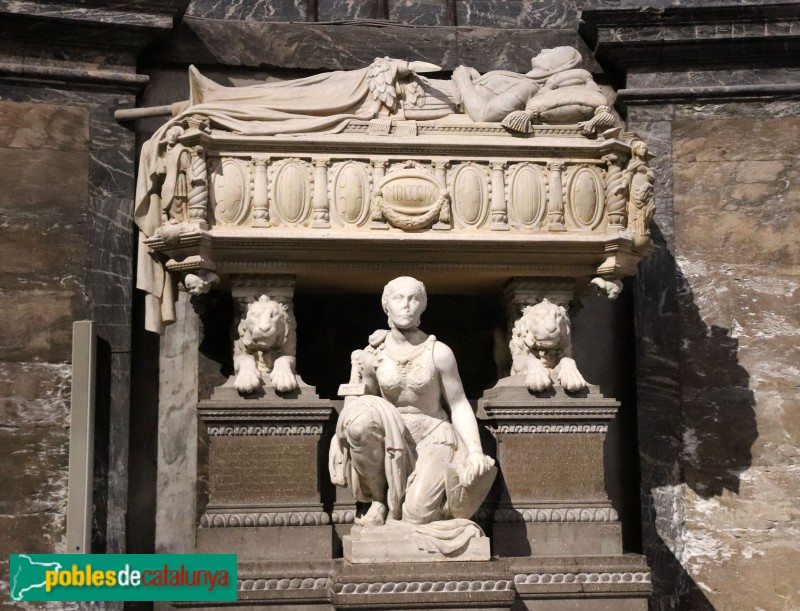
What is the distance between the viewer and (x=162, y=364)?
959 cm

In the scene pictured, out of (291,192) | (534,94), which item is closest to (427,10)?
(534,94)

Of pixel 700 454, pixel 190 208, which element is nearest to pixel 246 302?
pixel 190 208

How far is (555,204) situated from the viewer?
8.78 metres

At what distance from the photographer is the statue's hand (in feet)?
26.5

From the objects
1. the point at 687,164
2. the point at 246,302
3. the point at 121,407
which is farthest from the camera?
the point at 687,164

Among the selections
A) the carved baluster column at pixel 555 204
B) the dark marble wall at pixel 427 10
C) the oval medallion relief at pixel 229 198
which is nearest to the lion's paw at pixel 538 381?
the carved baluster column at pixel 555 204

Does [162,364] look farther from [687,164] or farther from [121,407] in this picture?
[687,164]

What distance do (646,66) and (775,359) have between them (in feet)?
7.47

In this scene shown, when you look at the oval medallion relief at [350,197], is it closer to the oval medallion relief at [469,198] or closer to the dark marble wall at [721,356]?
the oval medallion relief at [469,198]

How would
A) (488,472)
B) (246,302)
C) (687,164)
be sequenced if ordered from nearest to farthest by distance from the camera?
(488,472) → (246,302) → (687,164)

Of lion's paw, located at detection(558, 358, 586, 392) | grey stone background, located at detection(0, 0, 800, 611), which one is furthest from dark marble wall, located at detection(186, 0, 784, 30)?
lion's paw, located at detection(558, 358, 586, 392)

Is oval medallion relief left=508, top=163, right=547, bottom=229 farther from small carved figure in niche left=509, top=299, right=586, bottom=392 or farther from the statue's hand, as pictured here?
the statue's hand

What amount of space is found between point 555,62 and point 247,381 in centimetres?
288

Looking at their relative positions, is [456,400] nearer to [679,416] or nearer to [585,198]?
[585,198]
